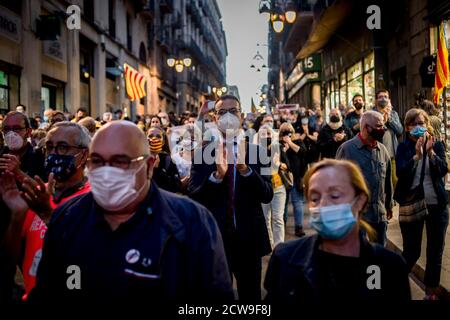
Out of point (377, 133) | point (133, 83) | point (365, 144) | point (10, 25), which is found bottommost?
point (365, 144)

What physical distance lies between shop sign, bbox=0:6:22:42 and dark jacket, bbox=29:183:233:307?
1341cm

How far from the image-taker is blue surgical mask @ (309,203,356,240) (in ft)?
8.67

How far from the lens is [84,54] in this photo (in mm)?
23922

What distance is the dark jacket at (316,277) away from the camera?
258 cm

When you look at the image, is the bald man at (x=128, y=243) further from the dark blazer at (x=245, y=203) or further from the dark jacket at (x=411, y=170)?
the dark jacket at (x=411, y=170)

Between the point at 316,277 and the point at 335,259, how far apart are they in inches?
5.7

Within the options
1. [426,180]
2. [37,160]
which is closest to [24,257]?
[37,160]

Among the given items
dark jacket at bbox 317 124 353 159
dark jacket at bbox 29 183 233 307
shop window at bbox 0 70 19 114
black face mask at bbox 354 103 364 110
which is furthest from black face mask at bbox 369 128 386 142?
shop window at bbox 0 70 19 114

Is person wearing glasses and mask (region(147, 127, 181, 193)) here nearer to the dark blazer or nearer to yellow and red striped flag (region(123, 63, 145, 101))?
the dark blazer

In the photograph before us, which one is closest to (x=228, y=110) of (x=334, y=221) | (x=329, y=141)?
(x=334, y=221)

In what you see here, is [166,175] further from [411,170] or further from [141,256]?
[141,256]
